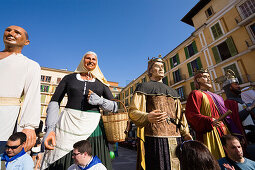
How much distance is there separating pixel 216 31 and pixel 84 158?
18.9 meters

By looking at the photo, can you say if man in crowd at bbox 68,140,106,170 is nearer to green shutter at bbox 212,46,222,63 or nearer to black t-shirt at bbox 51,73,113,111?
black t-shirt at bbox 51,73,113,111

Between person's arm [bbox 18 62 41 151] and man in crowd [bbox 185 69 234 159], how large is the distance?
2327 millimetres

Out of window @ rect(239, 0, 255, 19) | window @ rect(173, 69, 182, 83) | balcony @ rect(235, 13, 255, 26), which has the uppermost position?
window @ rect(239, 0, 255, 19)

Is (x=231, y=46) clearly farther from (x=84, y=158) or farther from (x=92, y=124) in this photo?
(x=84, y=158)

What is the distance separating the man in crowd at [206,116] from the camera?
82.1 inches

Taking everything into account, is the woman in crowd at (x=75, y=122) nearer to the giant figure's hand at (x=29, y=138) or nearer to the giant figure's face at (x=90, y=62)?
the giant figure's face at (x=90, y=62)

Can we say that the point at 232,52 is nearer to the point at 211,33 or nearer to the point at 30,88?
the point at 211,33

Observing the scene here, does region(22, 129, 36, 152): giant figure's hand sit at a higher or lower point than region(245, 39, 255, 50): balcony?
lower

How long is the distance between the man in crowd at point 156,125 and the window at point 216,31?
672 inches

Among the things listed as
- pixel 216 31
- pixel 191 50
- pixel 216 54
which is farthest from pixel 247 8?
pixel 191 50

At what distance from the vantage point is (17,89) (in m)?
1.34

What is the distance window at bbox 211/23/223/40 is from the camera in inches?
581

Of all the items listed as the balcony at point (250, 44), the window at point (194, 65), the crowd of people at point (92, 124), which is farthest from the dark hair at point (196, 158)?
the window at point (194, 65)

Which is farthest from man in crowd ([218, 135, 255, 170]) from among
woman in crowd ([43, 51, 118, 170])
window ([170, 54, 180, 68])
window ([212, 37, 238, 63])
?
window ([170, 54, 180, 68])
